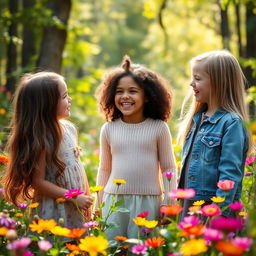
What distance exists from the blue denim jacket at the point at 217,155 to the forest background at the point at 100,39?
0.76 metres

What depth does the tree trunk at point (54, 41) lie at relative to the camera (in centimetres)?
669

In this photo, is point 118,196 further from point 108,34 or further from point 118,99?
point 108,34

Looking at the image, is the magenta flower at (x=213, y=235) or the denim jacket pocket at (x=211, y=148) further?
the denim jacket pocket at (x=211, y=148)

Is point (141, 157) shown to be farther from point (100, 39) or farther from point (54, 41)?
point (100, 39)

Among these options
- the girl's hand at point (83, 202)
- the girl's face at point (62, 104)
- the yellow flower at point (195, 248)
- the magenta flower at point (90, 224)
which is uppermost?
the girl's face at point (62, 104)

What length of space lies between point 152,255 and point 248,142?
0.90 metres

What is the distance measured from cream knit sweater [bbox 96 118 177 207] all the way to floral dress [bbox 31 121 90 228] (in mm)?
218

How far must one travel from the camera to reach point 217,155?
2.63 meters

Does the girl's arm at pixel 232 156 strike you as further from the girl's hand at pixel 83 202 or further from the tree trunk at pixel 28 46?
the tree trunk at pixel 28 46

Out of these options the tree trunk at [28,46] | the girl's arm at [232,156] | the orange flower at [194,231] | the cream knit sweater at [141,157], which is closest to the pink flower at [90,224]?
the cream knit sweater at [141,157]

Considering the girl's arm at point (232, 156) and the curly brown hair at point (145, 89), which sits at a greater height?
the curly brown hair at point (145, 89)

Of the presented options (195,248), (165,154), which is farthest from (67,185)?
(195,248)

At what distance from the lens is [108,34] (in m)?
31.0

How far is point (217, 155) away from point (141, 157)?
0.49 m
